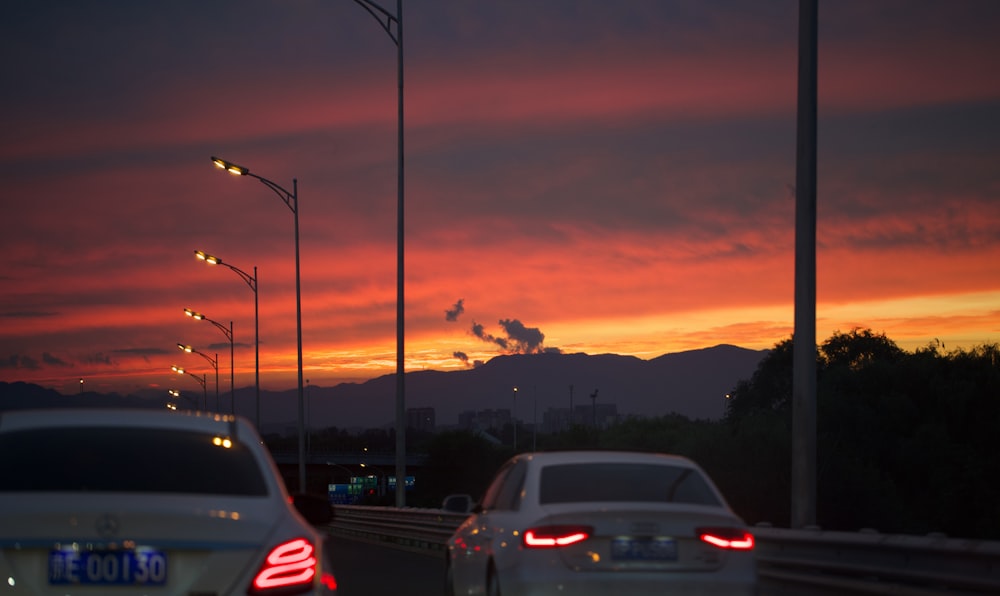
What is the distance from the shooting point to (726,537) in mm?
9734

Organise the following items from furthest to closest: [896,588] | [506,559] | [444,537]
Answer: [444,537]
[896,588]
[506,559]

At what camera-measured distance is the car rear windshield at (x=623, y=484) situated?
35.0ft

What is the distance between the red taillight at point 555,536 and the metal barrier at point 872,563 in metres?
1.85

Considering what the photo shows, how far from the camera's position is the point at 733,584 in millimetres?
9656

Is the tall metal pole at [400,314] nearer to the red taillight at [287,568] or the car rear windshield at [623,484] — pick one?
the car rear windshield at [623,484]

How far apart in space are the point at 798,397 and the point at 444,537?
12.5m

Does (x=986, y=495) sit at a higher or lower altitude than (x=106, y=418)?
lower

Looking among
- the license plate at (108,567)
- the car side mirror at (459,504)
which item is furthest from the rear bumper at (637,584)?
the license plate at (108,567)

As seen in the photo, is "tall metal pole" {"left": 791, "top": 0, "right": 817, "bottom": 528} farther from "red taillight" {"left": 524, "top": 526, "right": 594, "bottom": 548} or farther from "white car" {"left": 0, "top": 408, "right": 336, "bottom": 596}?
"white car" {"left": 0, "top": 408, "right": 336, "bottom": 596}

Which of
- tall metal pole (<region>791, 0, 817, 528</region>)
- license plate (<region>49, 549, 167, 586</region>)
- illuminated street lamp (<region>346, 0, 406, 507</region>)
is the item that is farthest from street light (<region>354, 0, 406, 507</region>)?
license plate (<region>49, 549, 167, 586</region>)

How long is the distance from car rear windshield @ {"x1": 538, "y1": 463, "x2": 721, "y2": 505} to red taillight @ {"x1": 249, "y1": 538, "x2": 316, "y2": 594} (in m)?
4.22

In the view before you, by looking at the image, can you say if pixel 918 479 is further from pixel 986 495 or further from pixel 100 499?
pixel 100 499

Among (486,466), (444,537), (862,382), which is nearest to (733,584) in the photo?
(444,537)

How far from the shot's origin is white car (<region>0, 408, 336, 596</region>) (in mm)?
5988
